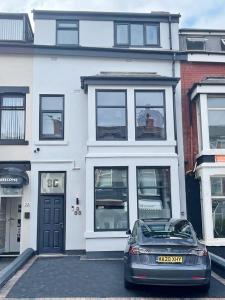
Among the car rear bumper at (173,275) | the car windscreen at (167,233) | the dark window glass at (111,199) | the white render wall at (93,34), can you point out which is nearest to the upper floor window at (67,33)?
the white render wall at (93,34)

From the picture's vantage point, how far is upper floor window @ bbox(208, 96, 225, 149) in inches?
543

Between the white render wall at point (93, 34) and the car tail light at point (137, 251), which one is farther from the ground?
the white render wall at point (93, 34)

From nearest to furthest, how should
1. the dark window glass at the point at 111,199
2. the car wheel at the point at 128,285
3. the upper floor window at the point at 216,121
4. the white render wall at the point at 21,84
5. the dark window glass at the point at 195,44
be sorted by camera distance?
the car wheel at the point at 128,285 < the dark window glass at the point at 111,199 < the white render wall at the point at 21,84 < the upper floor window at the point at 216,121 < the dark window glass at the point at 195,44

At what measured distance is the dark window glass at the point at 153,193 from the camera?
1305 centimetres

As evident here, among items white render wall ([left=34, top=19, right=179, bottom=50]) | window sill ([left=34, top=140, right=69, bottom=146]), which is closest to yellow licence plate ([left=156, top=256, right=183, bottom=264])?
window sill ([left=34, top=140, right=69, bottom=146])

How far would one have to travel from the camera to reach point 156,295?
785 cm

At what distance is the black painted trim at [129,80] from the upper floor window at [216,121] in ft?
5.63

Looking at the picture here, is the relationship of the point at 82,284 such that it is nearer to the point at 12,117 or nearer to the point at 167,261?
the point at 167,261

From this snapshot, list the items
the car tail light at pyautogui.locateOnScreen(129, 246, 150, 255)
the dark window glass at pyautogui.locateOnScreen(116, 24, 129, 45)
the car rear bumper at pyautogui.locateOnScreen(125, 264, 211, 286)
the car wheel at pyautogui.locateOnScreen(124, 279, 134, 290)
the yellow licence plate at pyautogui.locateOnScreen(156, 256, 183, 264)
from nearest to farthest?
the car rear bumper at pyautogui.locateOnScreen(125, 264, 211, 286) < the yellow licence plate at pyautogui.locateOnScreen(156, 256, 183, 264) < the car tail light at pyautogui.locateOnScreen(129, 246, 150, 255) < the car wheel at pyautogui.locateOnScreen(124, 279, 134, 290) < the dark window glass at pyautogui.locateOnScreen(116, 24, 129, 45)

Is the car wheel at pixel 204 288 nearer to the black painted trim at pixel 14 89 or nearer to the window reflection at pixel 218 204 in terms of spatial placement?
the window reflection at pixel 218 204

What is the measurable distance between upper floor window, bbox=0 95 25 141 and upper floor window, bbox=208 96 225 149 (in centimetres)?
732

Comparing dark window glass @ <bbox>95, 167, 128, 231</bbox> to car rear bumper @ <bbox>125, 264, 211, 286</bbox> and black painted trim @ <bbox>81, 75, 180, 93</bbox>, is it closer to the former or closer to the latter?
black painted trim @ <bbox>81, 75, 180, 93</bbox>

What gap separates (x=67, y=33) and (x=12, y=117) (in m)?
4.32

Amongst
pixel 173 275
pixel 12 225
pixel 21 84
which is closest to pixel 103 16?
pixel 21 84
